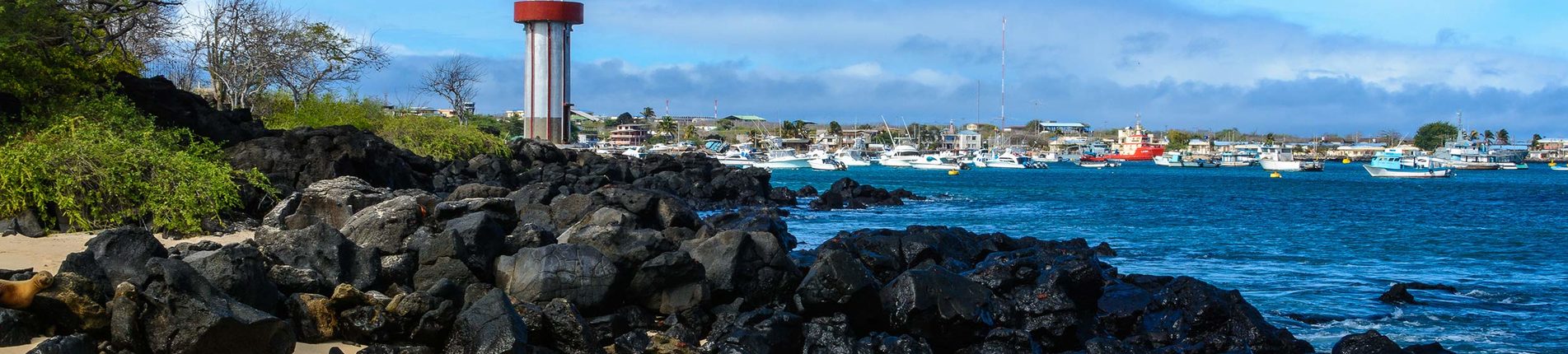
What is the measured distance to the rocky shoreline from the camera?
9492 mm

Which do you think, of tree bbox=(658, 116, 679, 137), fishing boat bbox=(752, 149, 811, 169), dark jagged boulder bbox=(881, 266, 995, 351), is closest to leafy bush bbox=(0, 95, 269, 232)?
dark jagged boulder bbox=(881, 266, 995, 351)

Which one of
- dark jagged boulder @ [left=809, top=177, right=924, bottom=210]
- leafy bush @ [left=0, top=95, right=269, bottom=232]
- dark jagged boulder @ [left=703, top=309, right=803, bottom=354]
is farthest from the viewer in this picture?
dark jagged boulder @ [left=809, top=177, right=924, bottom=210]

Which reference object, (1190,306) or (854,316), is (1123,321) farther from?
(854,316)

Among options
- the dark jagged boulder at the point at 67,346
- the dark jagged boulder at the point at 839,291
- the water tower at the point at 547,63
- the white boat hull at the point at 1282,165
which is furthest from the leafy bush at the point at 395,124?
the white boat hull at the point at 1282,165

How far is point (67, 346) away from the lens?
339 inches

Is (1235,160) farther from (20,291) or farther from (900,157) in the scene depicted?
(20,291)

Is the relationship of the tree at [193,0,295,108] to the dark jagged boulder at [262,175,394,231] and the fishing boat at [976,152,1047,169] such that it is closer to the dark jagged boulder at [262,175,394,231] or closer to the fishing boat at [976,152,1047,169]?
the dark jagged boulder at [262,175,394,231]

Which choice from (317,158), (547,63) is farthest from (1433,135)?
(317,158)

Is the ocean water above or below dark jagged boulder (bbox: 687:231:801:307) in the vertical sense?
below

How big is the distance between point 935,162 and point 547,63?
176 feet

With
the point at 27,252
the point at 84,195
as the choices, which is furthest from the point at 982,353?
the point at 84,195

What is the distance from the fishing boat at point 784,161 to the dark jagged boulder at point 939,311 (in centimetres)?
7883

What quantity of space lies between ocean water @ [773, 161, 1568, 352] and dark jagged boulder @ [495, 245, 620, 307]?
7.47 metres

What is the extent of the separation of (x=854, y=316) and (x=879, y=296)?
328mm
